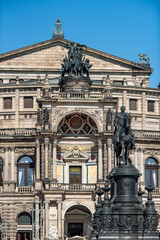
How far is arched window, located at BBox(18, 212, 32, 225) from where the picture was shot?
94812mm

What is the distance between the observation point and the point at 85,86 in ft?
314

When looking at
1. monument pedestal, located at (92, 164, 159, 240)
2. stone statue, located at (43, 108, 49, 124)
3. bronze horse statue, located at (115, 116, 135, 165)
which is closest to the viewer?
monument pedestal, located at (92, 164, 159, 240)

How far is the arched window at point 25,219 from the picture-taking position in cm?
9481

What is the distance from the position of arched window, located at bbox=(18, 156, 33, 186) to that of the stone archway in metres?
6.88

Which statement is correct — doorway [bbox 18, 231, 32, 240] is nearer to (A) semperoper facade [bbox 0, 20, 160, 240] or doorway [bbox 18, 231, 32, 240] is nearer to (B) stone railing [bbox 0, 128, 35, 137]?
(A) semperoper facade [bbox 0, 20, 160, 240]

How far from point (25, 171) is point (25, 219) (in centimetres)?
598

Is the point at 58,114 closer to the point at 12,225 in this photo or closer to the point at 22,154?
the point at 22,154

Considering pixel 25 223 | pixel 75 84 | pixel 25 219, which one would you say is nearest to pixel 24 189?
pixel 25 219

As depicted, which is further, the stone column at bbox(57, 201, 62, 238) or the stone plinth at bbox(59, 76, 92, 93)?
the stone plinth at bbox(59, 76, 92, 93)

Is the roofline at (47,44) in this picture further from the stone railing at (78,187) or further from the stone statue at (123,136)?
the stone statue at (123,136)

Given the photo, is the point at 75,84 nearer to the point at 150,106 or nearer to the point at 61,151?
the point at 61,151

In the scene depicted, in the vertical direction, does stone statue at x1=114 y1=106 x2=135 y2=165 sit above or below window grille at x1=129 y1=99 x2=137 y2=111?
below

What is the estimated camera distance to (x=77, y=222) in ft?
307

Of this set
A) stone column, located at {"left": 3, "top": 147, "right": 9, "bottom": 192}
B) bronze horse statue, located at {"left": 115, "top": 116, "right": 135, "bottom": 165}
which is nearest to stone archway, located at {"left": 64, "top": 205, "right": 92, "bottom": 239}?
stone column, located at {"left": 3, "top": 147, "right": 9, "bottom": 192}
